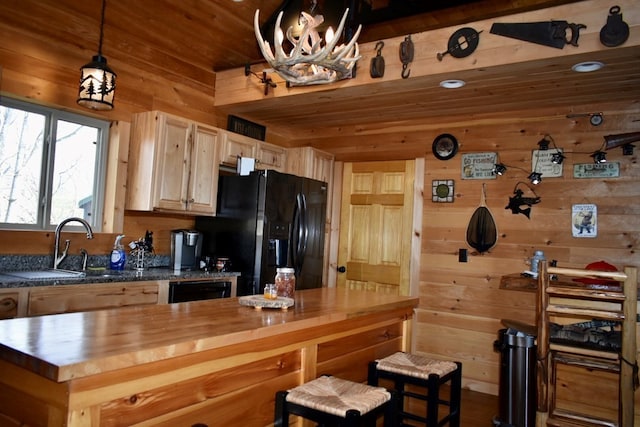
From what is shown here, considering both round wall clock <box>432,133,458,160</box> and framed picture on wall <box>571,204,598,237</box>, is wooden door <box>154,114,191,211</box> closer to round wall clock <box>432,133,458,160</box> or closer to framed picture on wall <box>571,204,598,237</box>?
round wall clock <box>432,133,458,160</box>

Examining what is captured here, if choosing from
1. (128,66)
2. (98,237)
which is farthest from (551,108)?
(98,237)

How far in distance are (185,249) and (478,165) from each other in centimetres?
266

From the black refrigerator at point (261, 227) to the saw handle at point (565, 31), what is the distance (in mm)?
2240

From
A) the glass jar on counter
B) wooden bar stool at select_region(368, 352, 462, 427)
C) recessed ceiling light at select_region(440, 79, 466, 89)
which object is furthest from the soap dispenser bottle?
recessed ceiling light at select_region(440, 79, 466, 89)

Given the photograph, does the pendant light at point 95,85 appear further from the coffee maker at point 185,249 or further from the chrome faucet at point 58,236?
the coffee maker at point 185,249

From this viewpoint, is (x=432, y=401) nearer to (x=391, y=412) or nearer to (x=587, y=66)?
(x=391, y=412)

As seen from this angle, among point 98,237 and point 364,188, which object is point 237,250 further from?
point 364,188

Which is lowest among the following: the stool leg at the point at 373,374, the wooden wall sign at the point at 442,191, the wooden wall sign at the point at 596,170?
the stool leg at the point at 373,374

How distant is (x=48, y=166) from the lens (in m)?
3.42

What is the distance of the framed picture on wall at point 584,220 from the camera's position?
387 cm

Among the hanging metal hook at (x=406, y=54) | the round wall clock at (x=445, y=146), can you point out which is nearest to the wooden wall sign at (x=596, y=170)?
the round wall clock at (x=445, y=146)

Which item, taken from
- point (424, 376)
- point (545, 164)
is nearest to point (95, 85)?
point (424, 376)

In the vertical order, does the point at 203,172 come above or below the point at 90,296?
above

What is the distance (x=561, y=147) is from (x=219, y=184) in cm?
288
